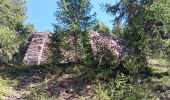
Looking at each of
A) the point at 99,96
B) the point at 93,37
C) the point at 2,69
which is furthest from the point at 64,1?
the point at 99,96

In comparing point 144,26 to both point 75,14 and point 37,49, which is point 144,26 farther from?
point 37,49

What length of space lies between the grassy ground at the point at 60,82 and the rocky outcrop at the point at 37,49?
9.47 feet

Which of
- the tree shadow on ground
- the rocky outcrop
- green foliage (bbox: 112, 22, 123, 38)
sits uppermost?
green foliage (bbox: 112, 22, 123, 38)

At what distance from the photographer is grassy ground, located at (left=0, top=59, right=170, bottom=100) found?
59.8ft

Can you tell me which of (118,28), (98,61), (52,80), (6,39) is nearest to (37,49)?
(6,39)

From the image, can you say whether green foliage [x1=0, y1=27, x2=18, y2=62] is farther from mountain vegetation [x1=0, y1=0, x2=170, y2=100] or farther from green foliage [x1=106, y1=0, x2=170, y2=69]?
green foliage [x1=106, y1=0, x2=170, y2=69]

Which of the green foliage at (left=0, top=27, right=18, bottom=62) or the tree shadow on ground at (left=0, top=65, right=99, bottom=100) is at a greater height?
the green foliage at (left=0, top=27, right=18, bottom=62)

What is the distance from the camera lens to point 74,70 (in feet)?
69.9

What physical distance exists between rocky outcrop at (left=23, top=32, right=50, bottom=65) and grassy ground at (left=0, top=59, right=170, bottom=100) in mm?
2887

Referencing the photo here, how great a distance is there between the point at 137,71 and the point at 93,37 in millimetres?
4125

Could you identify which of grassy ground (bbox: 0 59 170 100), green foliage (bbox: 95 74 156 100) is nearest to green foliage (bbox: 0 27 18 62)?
grassy ground (bbox: 0 59 170 100)

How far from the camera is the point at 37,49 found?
93.0 feet

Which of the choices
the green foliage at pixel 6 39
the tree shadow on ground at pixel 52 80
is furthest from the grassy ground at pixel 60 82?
the green foliage at pixel 6 39

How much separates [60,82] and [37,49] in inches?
356
